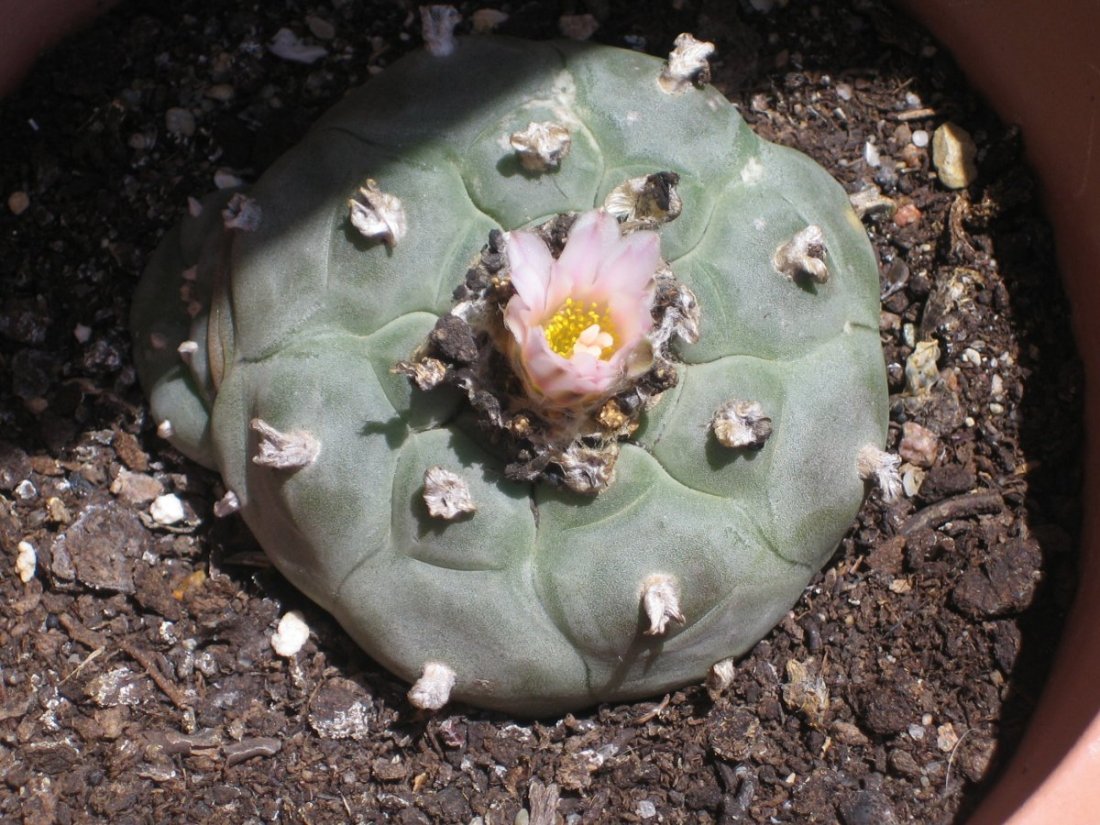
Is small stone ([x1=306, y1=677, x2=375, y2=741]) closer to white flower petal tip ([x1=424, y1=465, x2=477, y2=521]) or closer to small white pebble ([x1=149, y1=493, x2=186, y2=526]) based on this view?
small white pebble ([x1=149, y1=493, x2=186, y2=526])

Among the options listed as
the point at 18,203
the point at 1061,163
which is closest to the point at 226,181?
the point at 18,203

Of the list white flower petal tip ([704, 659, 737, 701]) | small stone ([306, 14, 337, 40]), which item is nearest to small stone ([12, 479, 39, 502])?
small stone ([306, 14, 337, 40])

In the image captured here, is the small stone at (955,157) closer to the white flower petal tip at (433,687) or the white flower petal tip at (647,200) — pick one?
the white flower petal tip at (647,200)

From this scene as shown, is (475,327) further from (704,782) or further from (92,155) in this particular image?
(92,155)

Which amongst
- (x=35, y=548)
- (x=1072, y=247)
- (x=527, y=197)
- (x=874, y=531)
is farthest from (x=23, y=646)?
(x=1072, y=247)

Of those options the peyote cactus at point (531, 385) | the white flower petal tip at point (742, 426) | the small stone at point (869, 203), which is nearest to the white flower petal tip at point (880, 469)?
the peyote cactus at point (531, 385)

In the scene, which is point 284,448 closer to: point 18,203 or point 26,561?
point 26,561
